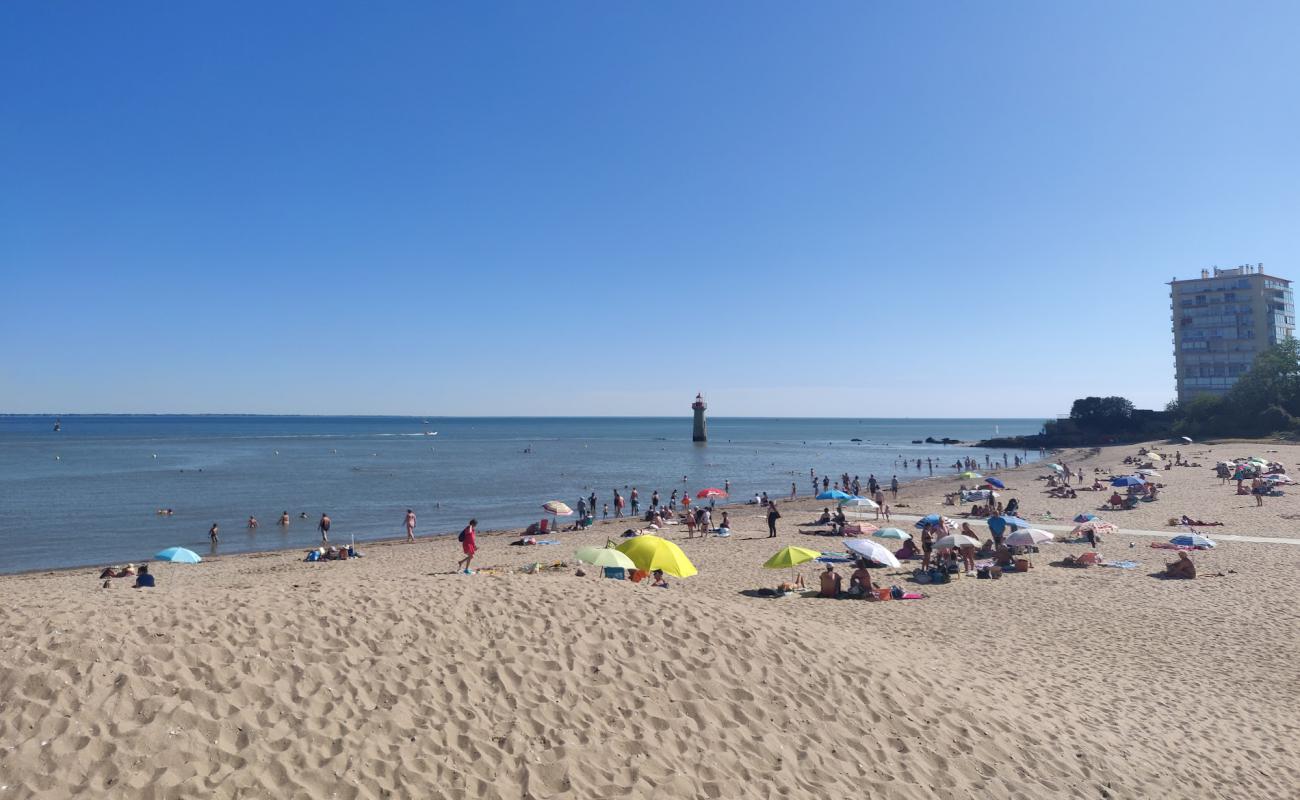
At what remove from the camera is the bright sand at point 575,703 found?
6.12m

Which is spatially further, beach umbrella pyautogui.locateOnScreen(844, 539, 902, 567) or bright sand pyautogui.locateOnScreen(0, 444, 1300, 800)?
beach umbrella pyautogui.locateOnScreen(844, 539, 902, 567)

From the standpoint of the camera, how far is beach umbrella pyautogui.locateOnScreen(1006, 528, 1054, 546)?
19.0 m

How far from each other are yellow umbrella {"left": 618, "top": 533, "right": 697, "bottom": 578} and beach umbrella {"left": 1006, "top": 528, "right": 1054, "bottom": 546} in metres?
10.1

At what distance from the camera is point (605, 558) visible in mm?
14672

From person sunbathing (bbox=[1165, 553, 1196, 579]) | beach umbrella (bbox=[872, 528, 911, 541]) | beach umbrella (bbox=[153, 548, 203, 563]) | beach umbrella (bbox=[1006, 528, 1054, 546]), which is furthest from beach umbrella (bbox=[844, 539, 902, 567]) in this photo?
beach umbrella (bbox=[153, 548, 203, 563])

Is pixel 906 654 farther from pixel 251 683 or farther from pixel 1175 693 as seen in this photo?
pixel 251 683

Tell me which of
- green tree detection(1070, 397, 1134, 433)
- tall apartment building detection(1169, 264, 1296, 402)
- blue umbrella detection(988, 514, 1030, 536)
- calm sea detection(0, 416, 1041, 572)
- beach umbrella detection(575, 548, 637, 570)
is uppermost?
tall apartment building detection(1169, 264, 1296, 402)

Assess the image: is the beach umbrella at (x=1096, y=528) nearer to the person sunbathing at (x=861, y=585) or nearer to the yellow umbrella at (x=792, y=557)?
the person sunbathing at (x=861, y=585)

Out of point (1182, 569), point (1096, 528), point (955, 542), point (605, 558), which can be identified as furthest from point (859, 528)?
point (605, 558)

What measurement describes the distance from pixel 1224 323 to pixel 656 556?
377 ft

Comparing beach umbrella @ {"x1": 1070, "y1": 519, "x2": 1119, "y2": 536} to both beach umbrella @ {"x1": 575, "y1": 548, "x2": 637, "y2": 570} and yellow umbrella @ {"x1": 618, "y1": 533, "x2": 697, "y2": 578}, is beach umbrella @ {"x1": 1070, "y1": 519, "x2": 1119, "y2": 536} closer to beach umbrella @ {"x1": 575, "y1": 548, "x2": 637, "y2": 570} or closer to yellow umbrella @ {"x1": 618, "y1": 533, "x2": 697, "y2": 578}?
yellow umbrella @ {"x1": 618, "y1": 533, "x2": 697, "y2": 578}

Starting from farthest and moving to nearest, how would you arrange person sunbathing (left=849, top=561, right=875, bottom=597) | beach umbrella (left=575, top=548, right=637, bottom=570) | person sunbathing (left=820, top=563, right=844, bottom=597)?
person sunbathing (left=820, top=563, right=844, bottom=597) < person sunbathing (left=849, top=561, right=875, bottom=597) < beach umbrella (left=575, top=548, right=637, bottom=570)

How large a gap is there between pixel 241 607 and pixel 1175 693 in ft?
40.6

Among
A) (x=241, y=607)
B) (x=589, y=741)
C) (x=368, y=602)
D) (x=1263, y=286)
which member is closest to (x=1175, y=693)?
(x=589, y=741)
